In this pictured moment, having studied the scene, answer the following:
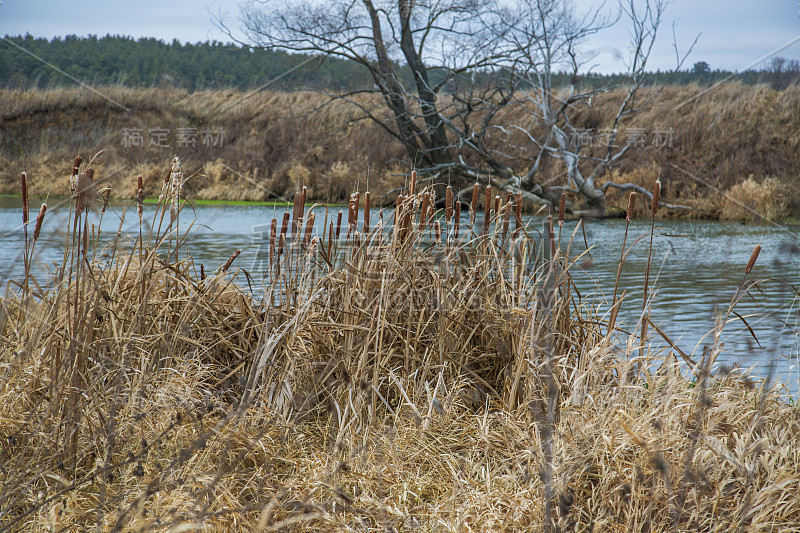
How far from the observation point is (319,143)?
53.4 ft

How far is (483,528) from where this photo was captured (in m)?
1.64

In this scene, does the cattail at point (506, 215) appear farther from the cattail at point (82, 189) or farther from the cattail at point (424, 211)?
the cattail at point (82, 189)

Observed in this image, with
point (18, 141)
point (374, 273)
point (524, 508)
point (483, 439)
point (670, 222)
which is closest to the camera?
point (524, 508)

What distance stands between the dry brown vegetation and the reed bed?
20.1 ft

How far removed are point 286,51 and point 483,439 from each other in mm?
11425

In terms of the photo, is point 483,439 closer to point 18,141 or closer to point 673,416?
point 673,416

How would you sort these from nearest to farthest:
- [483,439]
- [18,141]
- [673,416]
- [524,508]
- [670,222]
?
[524,508] → [673,416] → [483,439] → [670,222] → [18,141]

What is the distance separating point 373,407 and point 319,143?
1463cm

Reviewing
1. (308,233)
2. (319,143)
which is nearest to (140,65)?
(319,143)

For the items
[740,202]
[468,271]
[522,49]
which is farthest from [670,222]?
[468,271]

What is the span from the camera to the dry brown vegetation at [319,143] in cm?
1162

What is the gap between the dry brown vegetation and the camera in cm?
1162

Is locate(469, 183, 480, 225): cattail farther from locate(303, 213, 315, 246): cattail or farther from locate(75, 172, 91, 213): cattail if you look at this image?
locate(75, 172, 91, 213): cattail

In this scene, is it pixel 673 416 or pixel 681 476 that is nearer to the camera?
pixel 681 476
